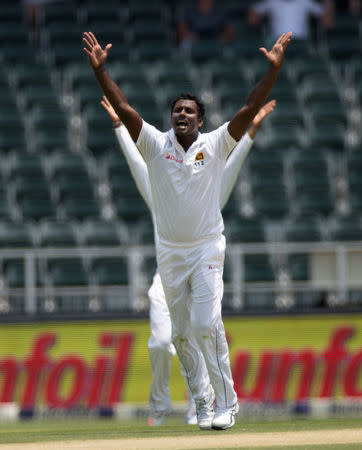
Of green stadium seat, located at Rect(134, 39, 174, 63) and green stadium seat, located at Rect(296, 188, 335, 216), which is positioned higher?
green stadium seat, located at Rect(134, 39, 174, 63)

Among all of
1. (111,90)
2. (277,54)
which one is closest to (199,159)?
(111,90)

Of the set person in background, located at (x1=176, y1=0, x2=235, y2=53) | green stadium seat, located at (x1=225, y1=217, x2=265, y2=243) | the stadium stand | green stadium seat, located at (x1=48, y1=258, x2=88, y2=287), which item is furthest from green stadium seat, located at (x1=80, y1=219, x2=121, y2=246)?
person in background, located at (x1=176, y1=0, x2=235, y2=53)

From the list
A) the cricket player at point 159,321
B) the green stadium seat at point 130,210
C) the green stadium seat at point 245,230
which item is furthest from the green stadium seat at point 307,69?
the cricket player at point 159,321

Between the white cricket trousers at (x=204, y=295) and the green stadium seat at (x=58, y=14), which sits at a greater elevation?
the green stadium seat at (x=58, y=14)

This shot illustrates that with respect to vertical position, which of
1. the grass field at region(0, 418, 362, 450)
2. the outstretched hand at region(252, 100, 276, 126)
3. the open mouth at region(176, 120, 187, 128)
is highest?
the outstretched hand at region(252, 100, 276, 126)

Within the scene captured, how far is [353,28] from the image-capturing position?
19656mm

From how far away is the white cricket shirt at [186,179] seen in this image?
23.3 ft

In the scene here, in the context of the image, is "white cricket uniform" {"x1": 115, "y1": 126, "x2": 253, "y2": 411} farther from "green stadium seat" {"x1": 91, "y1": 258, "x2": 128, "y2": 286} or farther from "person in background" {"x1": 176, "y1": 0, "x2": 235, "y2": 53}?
"person in background" {"x1": 176, "y1": 0, "x2": 235, "y2": 53}

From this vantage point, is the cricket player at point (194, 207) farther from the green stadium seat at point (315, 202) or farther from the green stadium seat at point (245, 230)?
the green stadium seat at point (315, 202)

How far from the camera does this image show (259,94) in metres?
6.93

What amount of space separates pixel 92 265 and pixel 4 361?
1.56 m

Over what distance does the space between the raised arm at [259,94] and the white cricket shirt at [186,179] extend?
11 centimetres

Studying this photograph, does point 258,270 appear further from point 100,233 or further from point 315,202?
point 315,202

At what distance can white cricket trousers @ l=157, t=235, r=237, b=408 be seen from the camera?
7.09m
